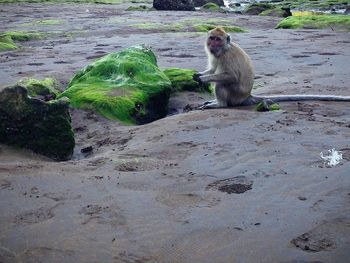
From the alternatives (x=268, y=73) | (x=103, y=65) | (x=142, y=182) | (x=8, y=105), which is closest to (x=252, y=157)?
(x=142, y=182)

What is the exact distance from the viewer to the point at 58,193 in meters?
5.63

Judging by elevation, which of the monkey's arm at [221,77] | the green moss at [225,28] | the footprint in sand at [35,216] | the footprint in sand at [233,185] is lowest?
the footprint in sand at [233,185]

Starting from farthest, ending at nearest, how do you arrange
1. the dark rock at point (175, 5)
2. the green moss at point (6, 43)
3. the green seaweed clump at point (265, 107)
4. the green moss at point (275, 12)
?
the dark rock at point (175, 5) < the green moss at point (275, 12) < the green moss at point (6, 43) < the green seaweed clump at point (265, 107)

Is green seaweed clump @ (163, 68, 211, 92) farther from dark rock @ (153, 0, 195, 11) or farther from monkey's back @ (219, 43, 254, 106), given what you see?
dark rock @ (153, 0, 195, 11)

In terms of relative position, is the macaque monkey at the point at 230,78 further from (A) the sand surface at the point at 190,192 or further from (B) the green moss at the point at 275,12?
(B) the green moss at the point at 275,12

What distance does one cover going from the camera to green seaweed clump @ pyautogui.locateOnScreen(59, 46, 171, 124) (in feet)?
31.2

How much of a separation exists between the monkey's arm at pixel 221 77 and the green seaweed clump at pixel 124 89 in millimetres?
1009

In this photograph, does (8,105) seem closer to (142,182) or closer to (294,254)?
(142,182)

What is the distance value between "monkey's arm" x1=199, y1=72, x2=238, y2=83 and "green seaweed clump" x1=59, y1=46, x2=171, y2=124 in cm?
101

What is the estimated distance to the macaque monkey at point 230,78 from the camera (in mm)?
9602

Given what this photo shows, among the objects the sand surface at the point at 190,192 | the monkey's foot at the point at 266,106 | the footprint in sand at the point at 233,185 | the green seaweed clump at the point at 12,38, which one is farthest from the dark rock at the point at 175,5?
→ the footprint in sand at the point at 233,185

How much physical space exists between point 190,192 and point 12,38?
16.7m

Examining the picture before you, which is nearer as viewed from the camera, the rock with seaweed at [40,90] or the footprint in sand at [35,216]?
the footprint in sand at [35,216]

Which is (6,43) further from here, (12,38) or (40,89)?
(40,89)
